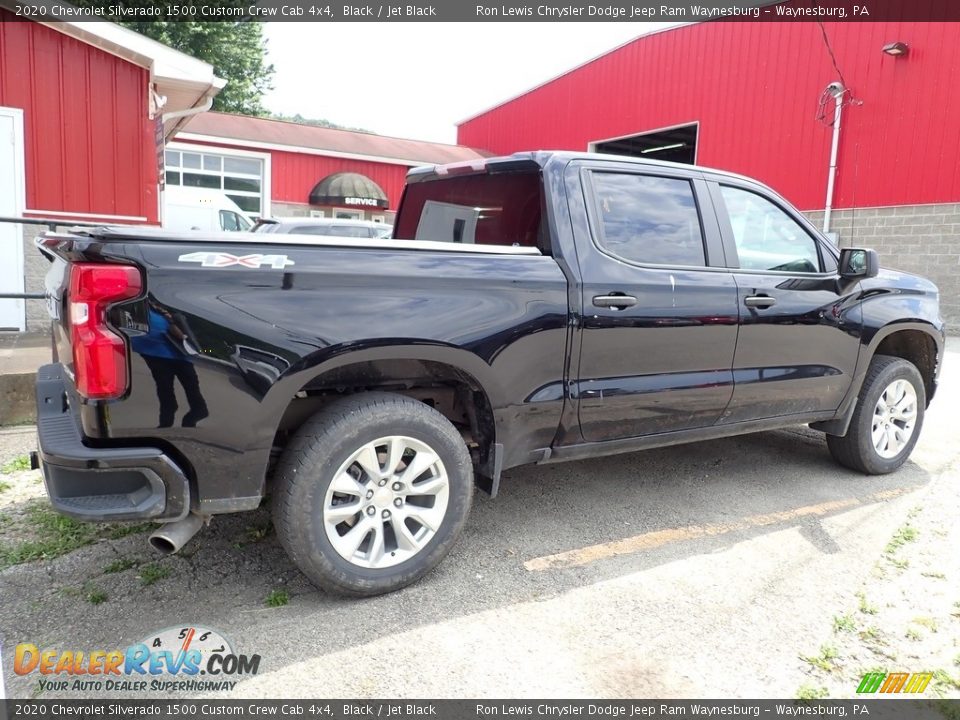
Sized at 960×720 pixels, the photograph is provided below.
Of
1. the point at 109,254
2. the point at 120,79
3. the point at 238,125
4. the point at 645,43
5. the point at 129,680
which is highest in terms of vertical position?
the point at 645,43

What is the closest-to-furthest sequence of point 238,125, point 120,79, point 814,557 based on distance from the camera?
point 814,557, point 120,79, point 238,125

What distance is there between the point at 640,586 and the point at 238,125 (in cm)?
2514

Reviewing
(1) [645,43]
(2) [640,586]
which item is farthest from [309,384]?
(1) [645,43]

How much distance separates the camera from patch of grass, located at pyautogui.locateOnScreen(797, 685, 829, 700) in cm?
242

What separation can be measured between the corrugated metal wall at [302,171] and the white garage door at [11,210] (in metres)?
16.7

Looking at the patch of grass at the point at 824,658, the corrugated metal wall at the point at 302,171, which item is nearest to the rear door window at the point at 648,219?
the patch of grass at the point at 824,658

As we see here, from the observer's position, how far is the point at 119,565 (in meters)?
3.21

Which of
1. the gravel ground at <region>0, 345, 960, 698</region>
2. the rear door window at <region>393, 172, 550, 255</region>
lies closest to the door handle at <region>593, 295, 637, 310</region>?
the rear door window at <region>393, 172, 550, 255</region>

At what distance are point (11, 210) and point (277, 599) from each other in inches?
280

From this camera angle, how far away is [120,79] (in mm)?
8430

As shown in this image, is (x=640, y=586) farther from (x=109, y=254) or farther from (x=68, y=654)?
(x=109, y=254)

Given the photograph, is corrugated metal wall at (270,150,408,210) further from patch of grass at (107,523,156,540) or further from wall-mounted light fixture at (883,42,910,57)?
patch of grass at (107,523,156,540)

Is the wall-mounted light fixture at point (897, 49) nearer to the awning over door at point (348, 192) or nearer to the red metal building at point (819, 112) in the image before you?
the red metal building at point (819, 112)

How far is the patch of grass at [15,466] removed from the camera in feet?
14.1
